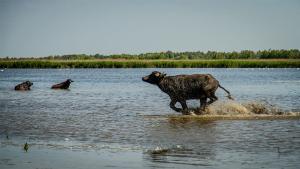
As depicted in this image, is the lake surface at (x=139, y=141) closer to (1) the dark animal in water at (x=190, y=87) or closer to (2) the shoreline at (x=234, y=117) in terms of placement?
(2) the shoreline at (x=234, y=117)

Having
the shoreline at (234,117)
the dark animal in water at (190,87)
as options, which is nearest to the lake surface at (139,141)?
the shoreline at (234,117)

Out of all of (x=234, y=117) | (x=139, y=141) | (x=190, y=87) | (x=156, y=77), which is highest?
(x=156, y=77)

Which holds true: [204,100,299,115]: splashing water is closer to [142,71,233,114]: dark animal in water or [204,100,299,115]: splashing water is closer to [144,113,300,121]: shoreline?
[142,71,233,114]: dark animal in water

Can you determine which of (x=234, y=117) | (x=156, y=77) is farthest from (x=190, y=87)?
(x=234, y=117)

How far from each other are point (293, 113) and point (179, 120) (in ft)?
12.5

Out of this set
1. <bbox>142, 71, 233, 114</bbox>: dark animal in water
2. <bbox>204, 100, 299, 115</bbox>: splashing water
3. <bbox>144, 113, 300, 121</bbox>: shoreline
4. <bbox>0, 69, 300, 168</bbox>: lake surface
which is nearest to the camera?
<bbox>0, 69, 300, 168</bbox>: lake surface

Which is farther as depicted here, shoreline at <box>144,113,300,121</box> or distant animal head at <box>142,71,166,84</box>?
distant animal head at <box>142,71,166,84</box>

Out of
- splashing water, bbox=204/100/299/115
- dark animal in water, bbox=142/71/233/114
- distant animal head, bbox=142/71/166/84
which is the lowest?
splashing water, bbox=204/100/299/115

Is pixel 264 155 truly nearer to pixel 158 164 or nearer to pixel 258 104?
pixel 158 164

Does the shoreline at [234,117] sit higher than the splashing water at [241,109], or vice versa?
the splashing water at [241,109]

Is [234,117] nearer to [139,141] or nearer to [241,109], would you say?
[241,109]

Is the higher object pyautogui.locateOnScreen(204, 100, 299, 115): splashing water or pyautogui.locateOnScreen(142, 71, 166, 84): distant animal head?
pyautogui.locateOnScreen(142, 71, 166, 84): distant animal head

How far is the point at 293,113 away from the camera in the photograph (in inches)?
766

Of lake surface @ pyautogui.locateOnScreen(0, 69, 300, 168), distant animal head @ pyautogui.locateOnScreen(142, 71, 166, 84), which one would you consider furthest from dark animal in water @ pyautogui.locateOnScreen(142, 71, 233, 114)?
lake surface @ pyautogui.locateOnScreen(0, 69, 300, 168)
